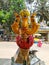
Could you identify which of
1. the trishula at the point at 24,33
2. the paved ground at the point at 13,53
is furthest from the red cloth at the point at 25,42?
the paved ground at the point at 13,53

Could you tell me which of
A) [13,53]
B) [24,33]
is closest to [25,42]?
[24,33]

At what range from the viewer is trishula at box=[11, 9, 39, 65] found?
1.57 m

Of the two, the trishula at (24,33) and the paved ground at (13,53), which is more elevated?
the trishula at (24,33)

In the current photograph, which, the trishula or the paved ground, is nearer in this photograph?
the trishula

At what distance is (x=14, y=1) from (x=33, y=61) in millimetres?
8462

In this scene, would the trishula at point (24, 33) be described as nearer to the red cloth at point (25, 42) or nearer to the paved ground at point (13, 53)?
the red cloth at point (25, 42)

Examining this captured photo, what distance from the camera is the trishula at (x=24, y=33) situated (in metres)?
1.57

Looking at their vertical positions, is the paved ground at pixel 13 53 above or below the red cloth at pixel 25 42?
below

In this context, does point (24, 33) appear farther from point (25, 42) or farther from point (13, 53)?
point (13, 53)

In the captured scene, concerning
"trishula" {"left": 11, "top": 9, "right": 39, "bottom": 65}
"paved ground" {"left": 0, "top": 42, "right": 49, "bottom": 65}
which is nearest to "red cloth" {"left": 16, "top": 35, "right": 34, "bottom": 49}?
"trishula" {"left": 11, "top": 9, "right": 39, "bottom": 65}

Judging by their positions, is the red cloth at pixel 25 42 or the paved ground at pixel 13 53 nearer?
the red cloth at pixel 25 42

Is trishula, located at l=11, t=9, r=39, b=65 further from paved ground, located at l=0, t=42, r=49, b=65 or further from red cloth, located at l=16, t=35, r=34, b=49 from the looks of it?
paved ground, located at l=0, t=42, r=49, b=65

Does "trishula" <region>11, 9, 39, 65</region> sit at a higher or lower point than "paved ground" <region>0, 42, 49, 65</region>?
higher

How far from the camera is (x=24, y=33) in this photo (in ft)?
5.20
